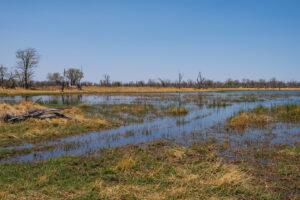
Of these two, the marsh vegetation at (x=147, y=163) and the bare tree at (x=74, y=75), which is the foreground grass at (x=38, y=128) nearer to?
the marsh vegetation at (x=147, y=163)

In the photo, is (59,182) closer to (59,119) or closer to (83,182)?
(83,182)

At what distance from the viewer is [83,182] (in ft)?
19.1

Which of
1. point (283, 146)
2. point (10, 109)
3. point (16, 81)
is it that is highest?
point (16, 81)

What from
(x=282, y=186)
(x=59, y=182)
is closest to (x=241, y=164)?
(x=282, y=186)

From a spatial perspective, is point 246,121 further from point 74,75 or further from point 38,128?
point 74,75

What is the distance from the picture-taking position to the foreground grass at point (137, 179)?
5.08 meters

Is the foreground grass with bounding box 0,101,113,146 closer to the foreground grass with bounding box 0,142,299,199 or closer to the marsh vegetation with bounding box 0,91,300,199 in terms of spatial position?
the marsh vegetation with bounding box 0,91,300,199

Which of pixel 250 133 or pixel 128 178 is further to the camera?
pixel 250 133

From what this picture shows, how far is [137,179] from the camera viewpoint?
604cm

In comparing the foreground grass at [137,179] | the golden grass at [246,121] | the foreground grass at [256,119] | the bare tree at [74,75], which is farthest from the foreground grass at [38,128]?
the bare tree at [74,75]

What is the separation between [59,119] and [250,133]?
12.6 m

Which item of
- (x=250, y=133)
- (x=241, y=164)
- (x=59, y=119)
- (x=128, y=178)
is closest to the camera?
(x=128, y=178)

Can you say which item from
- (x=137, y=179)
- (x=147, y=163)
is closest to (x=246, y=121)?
(x=147, y=163)

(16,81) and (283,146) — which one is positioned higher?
(16,81)
